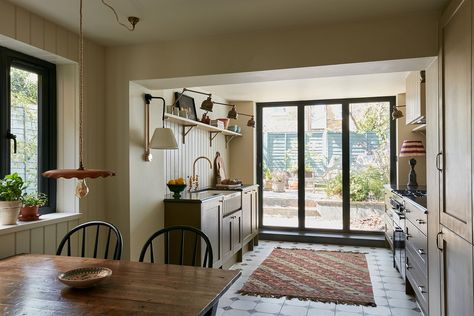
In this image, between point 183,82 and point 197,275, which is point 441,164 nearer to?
point 197,275

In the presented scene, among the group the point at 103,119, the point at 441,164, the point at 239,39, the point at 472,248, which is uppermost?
the point at 239,39

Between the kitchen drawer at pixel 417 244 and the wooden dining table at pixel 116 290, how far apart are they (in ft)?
5.70

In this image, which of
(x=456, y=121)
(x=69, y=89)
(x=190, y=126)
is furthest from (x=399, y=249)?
(x=69, y=89)

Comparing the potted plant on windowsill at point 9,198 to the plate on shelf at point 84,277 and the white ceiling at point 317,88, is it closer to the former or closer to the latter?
the plate on shelf at point 84,277

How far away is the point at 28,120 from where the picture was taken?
2.64 m

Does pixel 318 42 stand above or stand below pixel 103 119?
above

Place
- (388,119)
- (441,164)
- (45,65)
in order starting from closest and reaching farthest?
(441,164)
(45,65)
(388,119)

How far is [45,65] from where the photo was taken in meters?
2.78

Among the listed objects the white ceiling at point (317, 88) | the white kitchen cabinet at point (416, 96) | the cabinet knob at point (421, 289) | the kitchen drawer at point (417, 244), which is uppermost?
the white ceiling at point (317, 88)

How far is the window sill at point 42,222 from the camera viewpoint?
7.20ft

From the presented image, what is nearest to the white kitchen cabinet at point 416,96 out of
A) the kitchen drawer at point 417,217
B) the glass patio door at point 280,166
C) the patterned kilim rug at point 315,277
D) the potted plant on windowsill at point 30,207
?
the kitchen drawer at point 417,217

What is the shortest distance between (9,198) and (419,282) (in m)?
3.22

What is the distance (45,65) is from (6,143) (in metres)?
0.74

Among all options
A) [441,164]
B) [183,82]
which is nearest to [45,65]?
[183,82]
